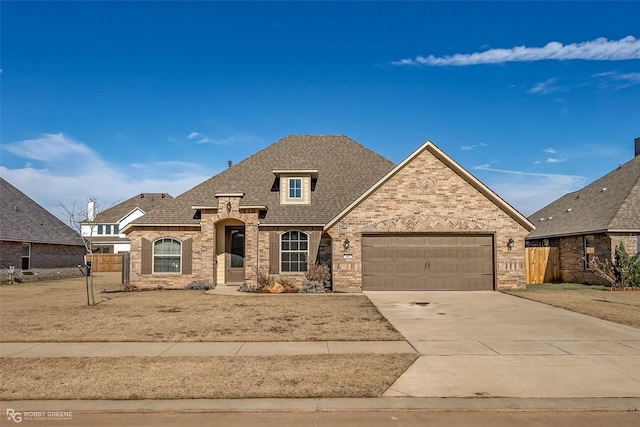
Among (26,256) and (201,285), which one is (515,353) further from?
(26,256)

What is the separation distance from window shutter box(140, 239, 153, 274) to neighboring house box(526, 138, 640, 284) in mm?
22168

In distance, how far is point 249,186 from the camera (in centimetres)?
2298

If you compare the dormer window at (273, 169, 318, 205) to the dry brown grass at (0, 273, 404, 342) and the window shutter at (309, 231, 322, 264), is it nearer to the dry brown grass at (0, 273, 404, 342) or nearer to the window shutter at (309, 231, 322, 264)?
the window shutter at (309, 231, 322, 264)

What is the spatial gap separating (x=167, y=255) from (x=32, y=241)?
1269cm

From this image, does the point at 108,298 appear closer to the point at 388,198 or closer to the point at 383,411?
the point at 388,198

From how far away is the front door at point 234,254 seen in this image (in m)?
21.8

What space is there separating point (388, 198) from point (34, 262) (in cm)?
2409

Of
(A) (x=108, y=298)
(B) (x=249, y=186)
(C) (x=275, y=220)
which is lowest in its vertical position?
(A) (x=108, y=298)

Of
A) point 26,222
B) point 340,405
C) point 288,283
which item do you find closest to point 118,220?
point 26,222

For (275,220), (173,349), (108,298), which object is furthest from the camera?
(275,220)

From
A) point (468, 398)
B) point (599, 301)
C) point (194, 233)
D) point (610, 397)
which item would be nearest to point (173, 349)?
point (468, 398)

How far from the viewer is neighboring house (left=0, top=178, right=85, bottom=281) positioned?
87.6ft

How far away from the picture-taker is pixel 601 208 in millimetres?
24016
